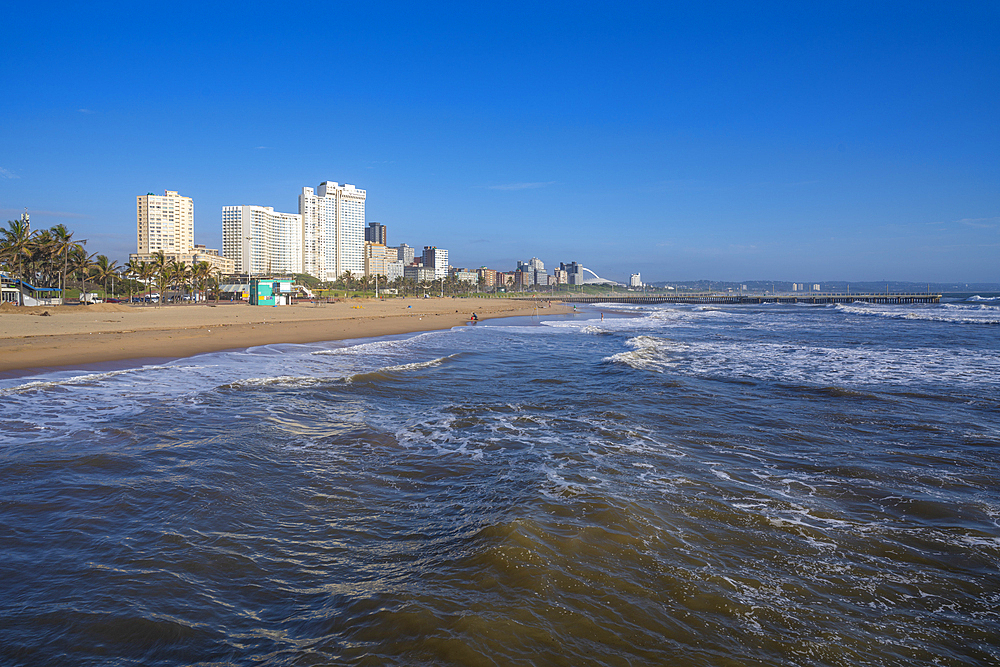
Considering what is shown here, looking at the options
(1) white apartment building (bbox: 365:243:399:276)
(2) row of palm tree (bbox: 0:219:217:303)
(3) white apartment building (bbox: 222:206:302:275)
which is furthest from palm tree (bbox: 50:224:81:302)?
(1) white apartment building (bbox: 365:243:399:276)

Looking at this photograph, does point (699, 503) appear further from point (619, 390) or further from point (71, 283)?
point (71, 283)

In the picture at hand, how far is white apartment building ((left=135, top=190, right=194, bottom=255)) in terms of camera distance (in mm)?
156625

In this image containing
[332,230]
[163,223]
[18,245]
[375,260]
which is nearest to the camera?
[18,245]

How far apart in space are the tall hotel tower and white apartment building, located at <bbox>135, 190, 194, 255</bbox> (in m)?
36.1

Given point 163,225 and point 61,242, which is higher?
point 163,225

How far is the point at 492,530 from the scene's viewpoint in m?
4.71

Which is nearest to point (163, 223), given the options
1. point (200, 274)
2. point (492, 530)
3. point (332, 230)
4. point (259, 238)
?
point (259, 238)

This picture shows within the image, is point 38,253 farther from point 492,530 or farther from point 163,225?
point 163,225

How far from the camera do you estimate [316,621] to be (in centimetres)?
341

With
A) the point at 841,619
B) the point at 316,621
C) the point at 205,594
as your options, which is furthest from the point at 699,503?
the point at 205,594

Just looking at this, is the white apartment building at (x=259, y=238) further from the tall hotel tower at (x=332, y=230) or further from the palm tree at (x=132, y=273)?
the palm tree at (x=132, y=273)

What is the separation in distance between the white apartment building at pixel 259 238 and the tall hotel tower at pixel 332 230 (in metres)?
4.30

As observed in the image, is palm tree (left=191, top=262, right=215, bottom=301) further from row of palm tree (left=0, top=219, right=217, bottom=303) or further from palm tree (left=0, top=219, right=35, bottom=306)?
palm tree (left=0, top=219, right=35, bottom=306)

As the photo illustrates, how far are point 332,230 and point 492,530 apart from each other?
182 metres
